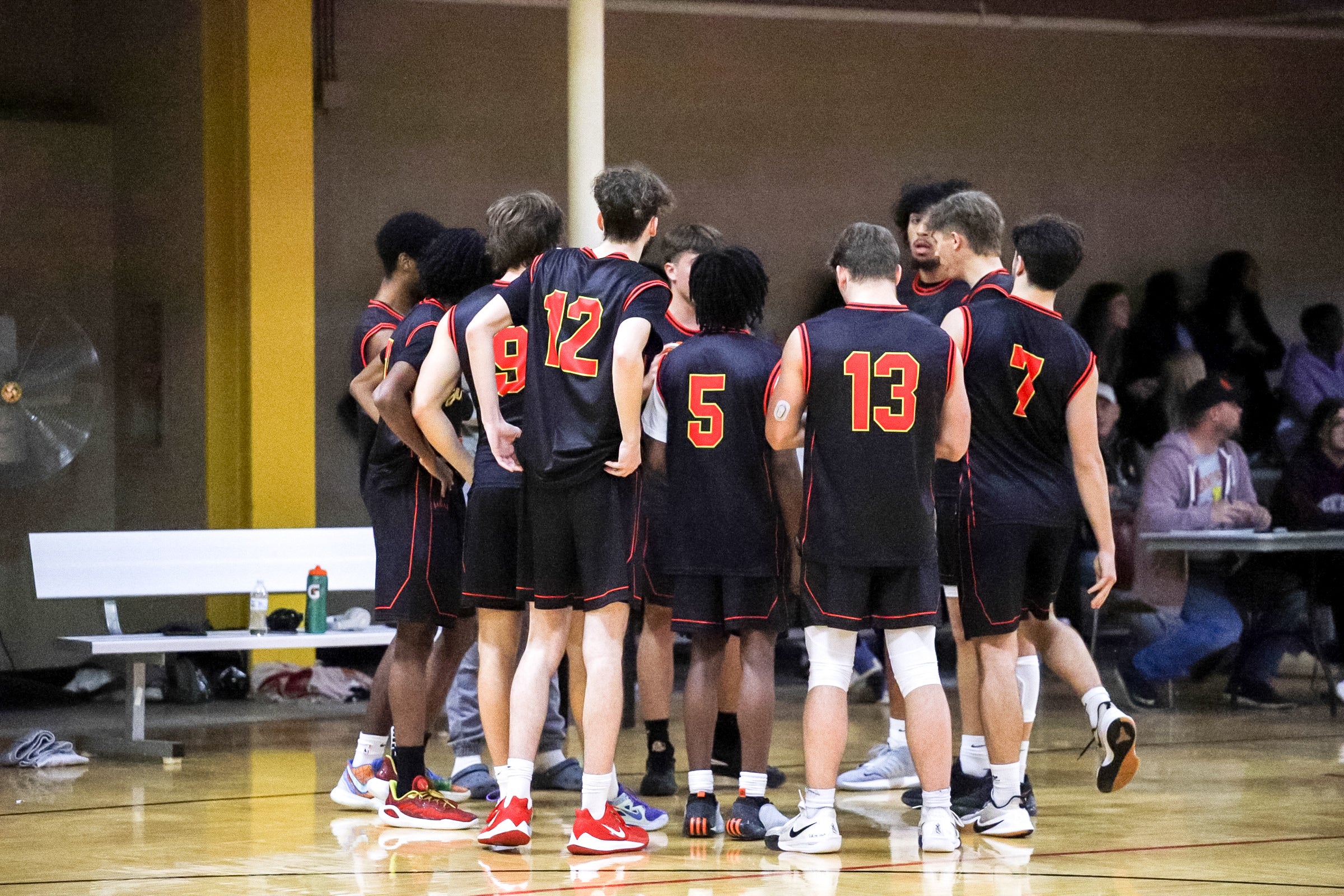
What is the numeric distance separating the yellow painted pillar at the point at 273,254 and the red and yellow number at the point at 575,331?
418cm

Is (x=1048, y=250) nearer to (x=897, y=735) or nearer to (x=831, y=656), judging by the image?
(x=831, y=656)

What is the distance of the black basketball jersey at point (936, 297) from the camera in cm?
557

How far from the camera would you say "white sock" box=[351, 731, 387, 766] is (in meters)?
5.39

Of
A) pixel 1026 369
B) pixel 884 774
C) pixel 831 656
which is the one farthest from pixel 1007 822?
pixel 1026 369

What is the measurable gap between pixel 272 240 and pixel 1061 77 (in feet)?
19.9

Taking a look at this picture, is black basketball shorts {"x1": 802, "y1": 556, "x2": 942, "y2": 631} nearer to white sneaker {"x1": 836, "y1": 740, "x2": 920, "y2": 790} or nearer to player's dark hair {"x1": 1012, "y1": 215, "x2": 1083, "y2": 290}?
player's dark hair {"x1": 1012, "y1": 215, "x2": 1083, "y2": 290}

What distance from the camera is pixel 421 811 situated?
5043 mm

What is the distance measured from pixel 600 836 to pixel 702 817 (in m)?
0.40

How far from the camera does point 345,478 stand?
10.3 metres

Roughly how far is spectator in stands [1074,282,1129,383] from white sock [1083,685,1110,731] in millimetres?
5931

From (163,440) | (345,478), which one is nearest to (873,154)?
(345,478)

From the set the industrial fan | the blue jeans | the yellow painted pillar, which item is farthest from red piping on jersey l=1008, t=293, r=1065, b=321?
the industrial fan

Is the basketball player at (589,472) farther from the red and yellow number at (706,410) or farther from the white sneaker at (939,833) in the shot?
the white sneaker at (939,833)

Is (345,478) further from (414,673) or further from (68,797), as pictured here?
(414,673)
